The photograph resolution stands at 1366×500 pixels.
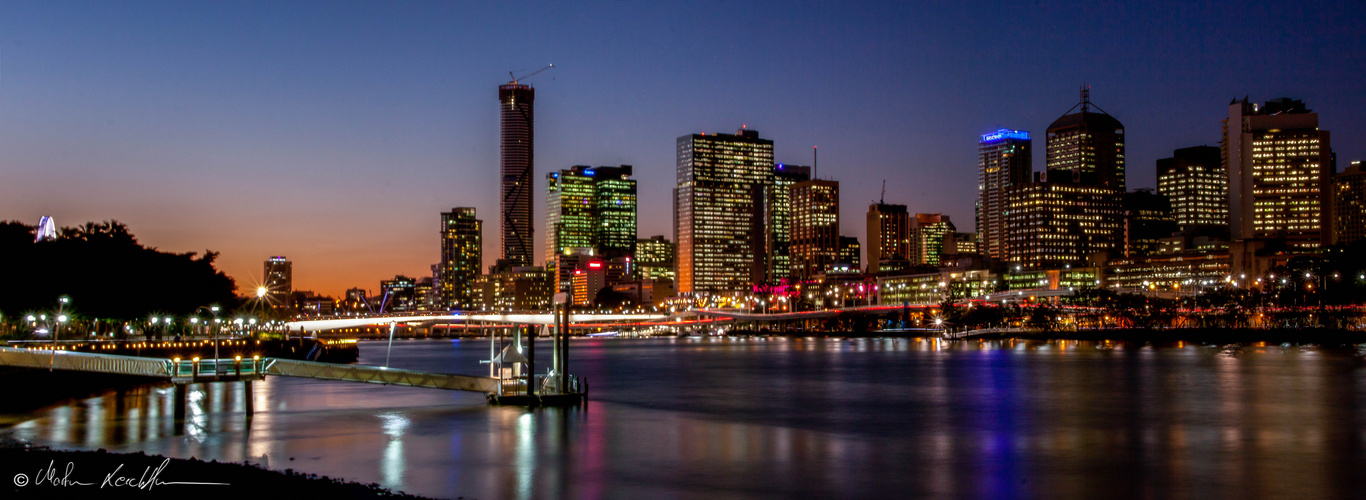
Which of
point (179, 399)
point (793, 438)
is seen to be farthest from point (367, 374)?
point (793, 438)

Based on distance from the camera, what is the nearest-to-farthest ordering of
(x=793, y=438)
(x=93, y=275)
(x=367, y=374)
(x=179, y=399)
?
1. (x=793, y=438)
2. (x=179, y=399)
3. (x=367, y=374)
4. (x=93, y=275)

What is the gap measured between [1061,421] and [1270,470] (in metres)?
14.7

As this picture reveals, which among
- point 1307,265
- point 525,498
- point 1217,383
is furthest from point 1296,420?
point 1307,265

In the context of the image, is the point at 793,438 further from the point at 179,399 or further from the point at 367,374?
the point at 179,399

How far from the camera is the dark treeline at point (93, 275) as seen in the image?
2687 inches

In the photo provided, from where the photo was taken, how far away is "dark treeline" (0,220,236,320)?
68250 millimetres

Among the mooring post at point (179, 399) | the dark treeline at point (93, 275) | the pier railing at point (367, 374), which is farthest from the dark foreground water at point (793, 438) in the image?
the dark treeline at point (93, 275)

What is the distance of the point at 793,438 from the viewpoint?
41.6 m

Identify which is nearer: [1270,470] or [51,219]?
[1270,470]

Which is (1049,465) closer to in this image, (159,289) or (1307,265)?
(159,289)

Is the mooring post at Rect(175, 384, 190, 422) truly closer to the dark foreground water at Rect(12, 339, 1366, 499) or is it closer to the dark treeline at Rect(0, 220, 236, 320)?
the dark foreground water at Rect(12, 339, 1366, 499)

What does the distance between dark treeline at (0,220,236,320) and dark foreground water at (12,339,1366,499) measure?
50.3 ft

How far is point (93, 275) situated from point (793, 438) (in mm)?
52610

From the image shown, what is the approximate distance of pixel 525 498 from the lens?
28.7 meters
